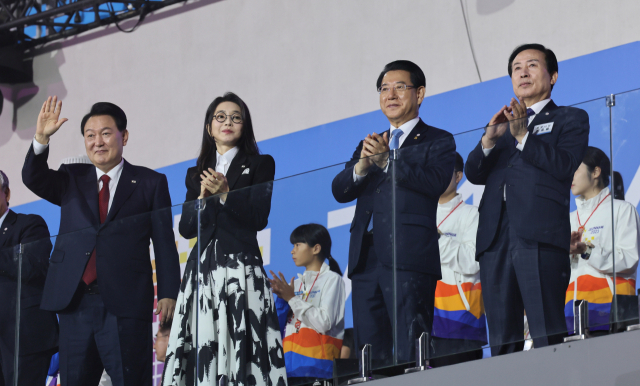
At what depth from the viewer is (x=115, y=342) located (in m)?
3.85

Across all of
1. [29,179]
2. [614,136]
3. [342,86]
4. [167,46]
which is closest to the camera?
[614,136]

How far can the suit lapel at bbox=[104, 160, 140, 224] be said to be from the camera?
13.6ft

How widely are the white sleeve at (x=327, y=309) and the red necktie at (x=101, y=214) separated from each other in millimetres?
1094

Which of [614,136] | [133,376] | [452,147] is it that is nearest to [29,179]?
[133,376]

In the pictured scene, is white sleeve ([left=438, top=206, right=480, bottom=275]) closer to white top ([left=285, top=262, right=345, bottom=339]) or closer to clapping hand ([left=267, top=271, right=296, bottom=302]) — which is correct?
white top ([left=285, top=262, right=345, bottom=339])

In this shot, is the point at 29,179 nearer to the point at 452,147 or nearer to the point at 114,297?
the point at 114,297

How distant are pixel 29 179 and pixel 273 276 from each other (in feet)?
4.47

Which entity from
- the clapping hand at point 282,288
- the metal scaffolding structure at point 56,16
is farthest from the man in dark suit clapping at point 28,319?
the metal scaffolding structure at point 56,16

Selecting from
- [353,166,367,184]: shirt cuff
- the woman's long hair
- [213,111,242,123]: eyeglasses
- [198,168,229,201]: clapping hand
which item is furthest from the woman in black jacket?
[353,166,367,184]: shirt cuff

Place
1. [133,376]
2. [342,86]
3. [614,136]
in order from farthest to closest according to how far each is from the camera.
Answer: [342,86], [133,376], [614,136]

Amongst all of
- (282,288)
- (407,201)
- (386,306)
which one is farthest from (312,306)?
(407,201)

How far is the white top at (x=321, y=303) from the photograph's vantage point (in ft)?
11.0

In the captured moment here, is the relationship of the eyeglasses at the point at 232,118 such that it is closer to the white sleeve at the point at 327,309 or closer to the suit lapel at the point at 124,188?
the suit lapel at the point at 124,188

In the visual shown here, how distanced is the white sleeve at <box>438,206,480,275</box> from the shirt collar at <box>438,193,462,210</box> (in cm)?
6
